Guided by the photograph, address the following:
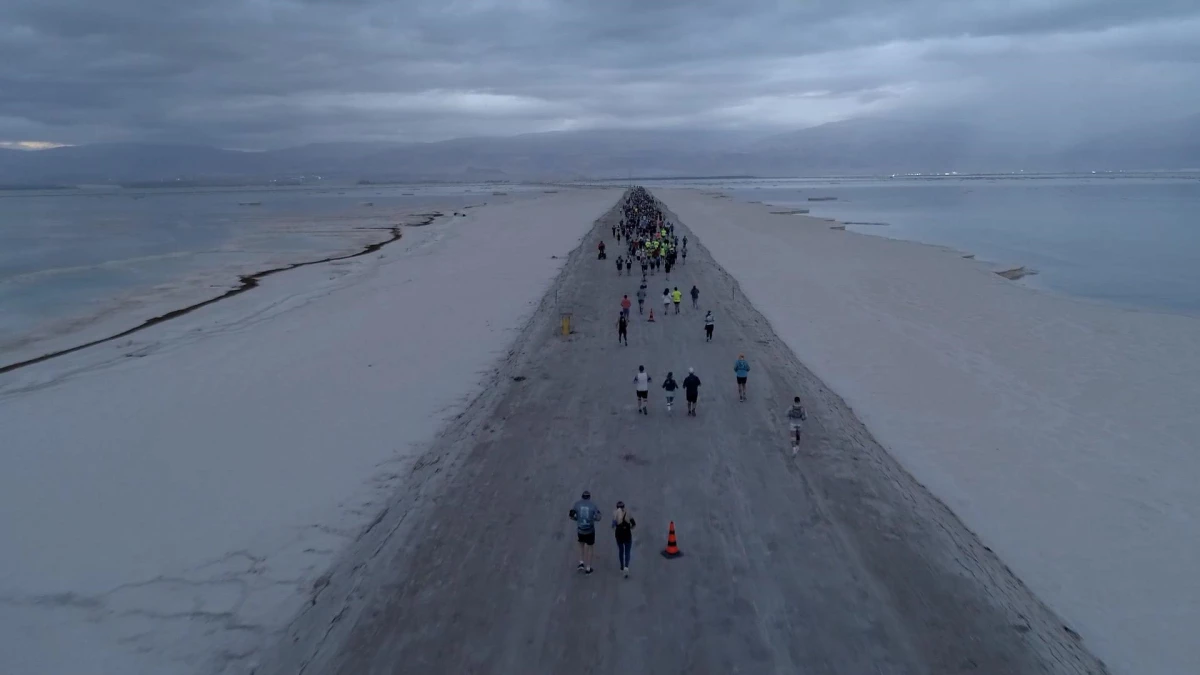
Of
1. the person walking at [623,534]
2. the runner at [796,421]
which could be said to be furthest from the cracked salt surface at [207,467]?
the runner at [796,421]

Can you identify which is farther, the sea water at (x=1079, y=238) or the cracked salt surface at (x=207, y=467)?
the sea water at (x=1079, y=238)

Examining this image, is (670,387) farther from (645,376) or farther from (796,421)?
(796,421)

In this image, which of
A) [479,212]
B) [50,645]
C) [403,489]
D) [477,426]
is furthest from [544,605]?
Result: [479,212]

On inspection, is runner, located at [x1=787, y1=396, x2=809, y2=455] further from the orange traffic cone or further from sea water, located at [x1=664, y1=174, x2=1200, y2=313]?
sea water, located at [x1=664, y1=174, x2=1200, y2=313]

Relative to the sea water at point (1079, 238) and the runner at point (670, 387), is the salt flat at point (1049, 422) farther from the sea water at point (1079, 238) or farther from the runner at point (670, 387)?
the sea water at point (1079, 238)

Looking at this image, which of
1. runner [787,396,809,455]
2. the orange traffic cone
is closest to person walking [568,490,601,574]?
the orange traffic cone

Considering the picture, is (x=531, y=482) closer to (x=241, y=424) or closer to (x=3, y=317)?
(x=241, y=424)
